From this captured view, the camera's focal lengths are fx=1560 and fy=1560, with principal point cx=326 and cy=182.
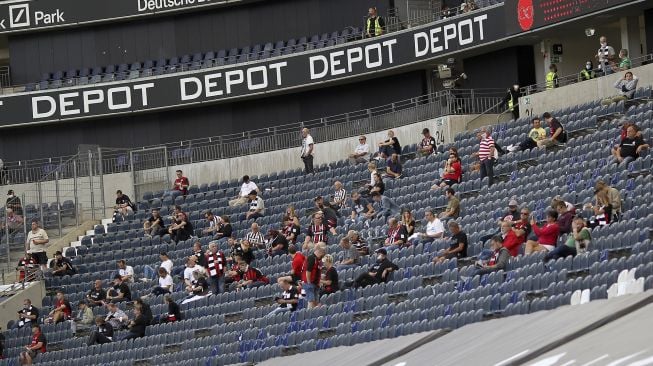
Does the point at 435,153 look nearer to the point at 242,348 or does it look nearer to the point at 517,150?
the point at 517,150

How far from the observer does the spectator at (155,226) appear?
32406 mm

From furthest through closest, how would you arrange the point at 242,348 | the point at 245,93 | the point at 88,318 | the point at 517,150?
the point at 245,93, the point at 88,318, the point at 517,150, the point at 242,348

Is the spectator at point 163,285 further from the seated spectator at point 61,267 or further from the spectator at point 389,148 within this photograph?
the spectator at point 389,148

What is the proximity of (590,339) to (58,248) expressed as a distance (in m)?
18.7

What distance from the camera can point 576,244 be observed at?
20.7 metres

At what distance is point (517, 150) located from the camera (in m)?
27.5

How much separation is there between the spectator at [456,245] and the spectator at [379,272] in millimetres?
971

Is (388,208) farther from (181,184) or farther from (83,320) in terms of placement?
(181,184)

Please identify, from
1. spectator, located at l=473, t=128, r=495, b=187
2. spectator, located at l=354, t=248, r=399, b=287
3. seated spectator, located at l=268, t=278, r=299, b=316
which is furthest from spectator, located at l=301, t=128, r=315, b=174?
spectator, located at l=354, t=248, r=399, b=287

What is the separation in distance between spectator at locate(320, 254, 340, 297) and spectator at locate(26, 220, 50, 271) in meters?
9.33

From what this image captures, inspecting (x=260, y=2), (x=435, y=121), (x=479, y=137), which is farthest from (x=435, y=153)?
(x=260, y=2)

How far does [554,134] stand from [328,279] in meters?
4.88

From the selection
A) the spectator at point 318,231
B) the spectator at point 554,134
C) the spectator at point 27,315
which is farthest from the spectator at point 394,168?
the spectator at point 27,315

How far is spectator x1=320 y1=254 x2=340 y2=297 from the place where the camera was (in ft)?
81.1
